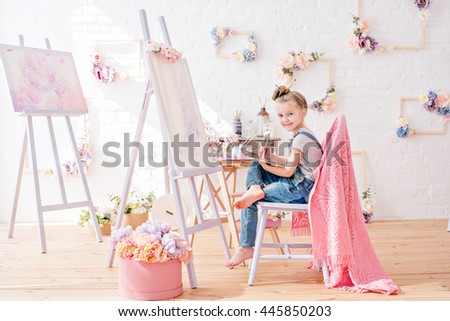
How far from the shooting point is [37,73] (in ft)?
12.6

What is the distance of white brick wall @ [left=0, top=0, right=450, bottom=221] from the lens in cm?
466

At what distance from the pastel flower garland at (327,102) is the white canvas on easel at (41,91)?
1924mm

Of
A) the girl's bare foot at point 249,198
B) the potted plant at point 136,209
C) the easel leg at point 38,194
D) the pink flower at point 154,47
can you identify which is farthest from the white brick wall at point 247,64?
the girl's bare foot at point 249,198

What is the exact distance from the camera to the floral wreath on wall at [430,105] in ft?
15.4

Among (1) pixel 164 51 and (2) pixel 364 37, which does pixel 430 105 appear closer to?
(2) pixel 364 37

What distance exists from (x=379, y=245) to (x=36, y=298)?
2227 millimetres

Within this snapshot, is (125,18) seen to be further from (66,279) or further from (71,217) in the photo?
(66,279)

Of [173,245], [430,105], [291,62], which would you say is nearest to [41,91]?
[173,245]

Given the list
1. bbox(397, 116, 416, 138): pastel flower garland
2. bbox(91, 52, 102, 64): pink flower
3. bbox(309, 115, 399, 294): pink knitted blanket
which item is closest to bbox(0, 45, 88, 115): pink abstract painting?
bbox(91, 52, 102, 64): pink flower

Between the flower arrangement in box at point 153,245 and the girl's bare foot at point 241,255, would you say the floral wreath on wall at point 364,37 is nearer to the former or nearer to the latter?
the girl's bare foot at point 241,255

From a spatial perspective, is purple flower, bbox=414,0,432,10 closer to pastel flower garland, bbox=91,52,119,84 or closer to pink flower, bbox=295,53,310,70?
pink flower, bbox=295,53,310,70

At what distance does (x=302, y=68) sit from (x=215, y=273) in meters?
2.32

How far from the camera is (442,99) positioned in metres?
4.71

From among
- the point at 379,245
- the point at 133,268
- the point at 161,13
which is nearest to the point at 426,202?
the point at 379,245
